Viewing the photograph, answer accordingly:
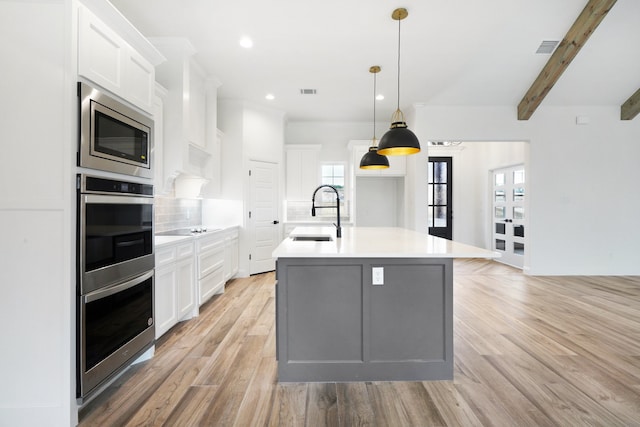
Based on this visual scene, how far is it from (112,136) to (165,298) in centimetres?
144

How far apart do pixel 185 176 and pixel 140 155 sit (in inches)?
75.7

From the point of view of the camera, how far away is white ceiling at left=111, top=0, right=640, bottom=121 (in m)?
2.97

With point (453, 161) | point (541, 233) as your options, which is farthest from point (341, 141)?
point (541, 233)

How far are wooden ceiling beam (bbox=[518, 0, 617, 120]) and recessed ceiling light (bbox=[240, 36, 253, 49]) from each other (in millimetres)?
3735

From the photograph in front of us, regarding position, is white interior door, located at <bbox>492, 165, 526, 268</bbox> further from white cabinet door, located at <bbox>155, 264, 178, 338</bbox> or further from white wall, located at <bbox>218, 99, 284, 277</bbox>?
white cabinet door, located at <bbox>155, 264, 178, 338</bbox>

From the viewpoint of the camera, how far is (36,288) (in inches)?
62.9

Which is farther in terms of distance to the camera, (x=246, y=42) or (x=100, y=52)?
(x=246, y=42)

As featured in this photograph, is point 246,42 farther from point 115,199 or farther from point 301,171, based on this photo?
point 301,171

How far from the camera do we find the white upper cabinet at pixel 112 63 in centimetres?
171

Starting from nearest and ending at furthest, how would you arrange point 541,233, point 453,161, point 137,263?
point 137,263, point 541,233, point 453,161

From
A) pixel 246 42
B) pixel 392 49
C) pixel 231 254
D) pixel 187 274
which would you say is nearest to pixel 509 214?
pixel 392 49

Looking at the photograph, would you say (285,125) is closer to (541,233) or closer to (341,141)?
(341,141)

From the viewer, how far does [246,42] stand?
3.47 metres

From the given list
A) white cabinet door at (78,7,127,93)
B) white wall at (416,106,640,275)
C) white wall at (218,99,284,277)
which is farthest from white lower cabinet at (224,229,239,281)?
white wall at (416,106,640,275)
